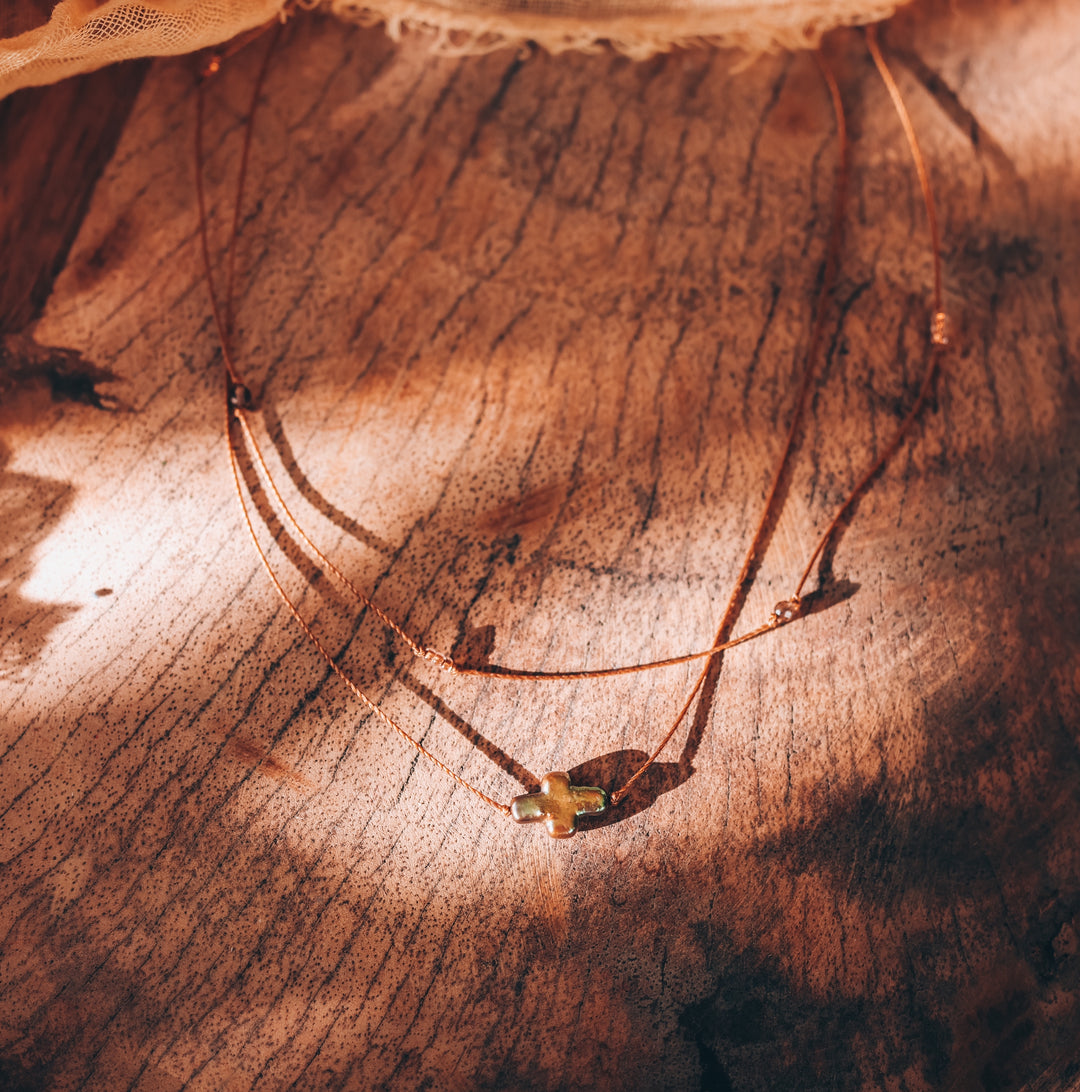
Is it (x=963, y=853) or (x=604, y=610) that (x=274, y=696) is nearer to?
(x=604, y=610)

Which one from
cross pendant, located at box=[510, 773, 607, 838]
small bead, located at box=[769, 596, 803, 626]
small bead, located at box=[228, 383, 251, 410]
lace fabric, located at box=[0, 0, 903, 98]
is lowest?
cross pendant, located at box=[510, 773, 607, 838]

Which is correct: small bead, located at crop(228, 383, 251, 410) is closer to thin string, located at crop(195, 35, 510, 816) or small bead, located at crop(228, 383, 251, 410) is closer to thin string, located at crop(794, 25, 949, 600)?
thin string, located at crop(195, 35, 510, 816)

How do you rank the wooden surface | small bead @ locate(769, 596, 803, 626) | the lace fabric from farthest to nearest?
the lace fabric → small bead @ locate(769, 596, 803, 626) → the wooden surface

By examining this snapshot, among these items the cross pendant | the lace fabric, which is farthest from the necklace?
the lace fabric

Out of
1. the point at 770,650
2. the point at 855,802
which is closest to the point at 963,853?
the point at 855,802

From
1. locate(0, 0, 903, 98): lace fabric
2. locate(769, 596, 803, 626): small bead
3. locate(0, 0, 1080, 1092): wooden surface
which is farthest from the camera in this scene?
locate(0, 0, 903, 98): lace fabric

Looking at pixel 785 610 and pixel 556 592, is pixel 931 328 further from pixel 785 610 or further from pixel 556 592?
pixel 556 592

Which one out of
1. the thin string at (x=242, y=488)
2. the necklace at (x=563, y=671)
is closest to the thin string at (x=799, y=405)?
the necklace at (x=563, y=671)
